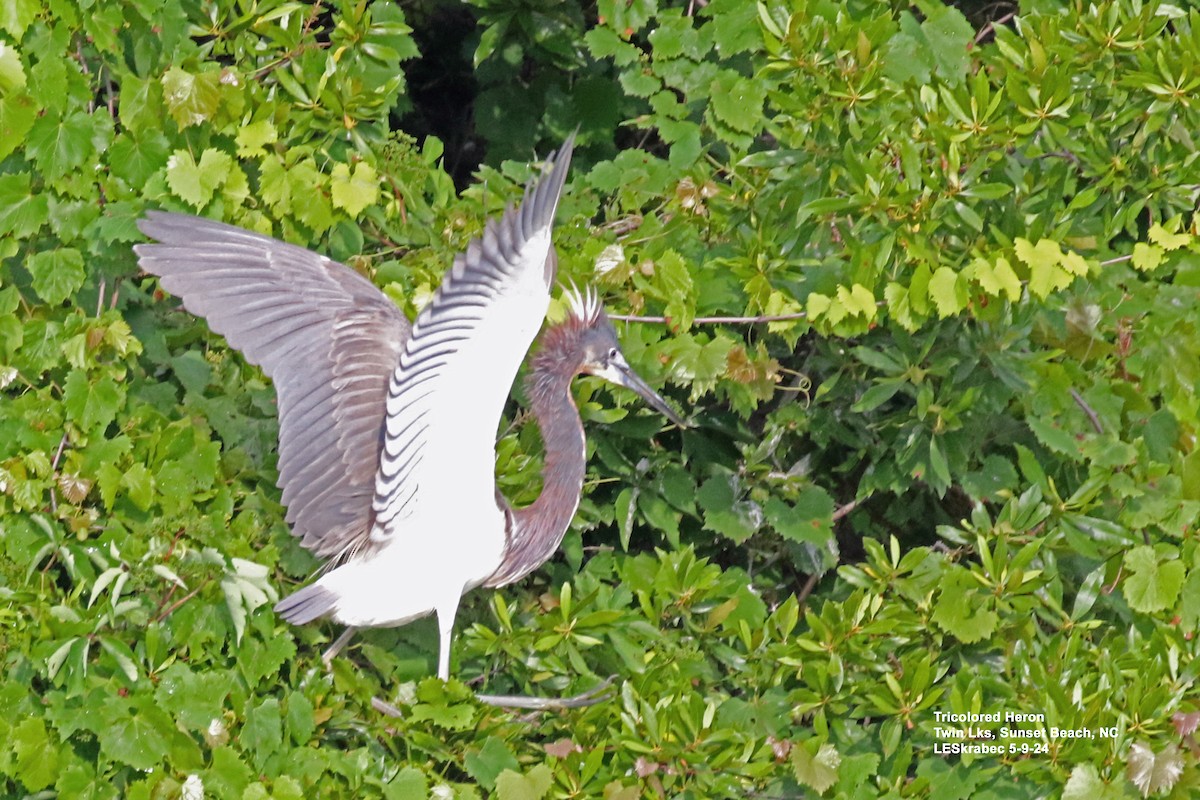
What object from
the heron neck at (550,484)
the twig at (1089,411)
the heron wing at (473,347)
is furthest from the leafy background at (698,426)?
the heron wing at (473,347)

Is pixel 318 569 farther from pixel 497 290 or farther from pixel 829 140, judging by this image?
pixel 829 140

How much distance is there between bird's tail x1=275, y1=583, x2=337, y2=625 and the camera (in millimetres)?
2820

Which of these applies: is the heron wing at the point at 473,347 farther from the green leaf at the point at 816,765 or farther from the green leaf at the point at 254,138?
the green leaf at the point at 816,765

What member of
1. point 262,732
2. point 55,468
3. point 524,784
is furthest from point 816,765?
point 55,468

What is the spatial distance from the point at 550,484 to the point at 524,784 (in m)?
0.58

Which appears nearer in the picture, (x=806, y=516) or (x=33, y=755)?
(x=33, y=755)

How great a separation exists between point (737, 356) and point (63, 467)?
135cm

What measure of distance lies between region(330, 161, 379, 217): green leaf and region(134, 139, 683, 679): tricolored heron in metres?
0.25

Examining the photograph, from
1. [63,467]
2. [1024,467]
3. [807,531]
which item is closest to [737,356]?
[807,531]

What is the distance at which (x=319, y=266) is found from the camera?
294 cm

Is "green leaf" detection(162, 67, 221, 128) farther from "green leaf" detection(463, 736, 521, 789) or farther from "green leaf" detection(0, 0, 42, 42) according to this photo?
"green leaf" detection(463, 736, 521, 789)

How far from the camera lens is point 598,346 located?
2986 millimetres

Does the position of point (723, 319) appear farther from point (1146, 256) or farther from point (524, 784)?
point (524, 784)

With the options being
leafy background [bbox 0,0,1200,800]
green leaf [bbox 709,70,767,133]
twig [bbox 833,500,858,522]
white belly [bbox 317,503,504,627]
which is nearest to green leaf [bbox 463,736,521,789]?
leafy background [bbox 0,0,1200,800]
